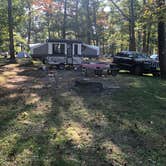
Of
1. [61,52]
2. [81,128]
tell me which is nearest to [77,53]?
[61,52]

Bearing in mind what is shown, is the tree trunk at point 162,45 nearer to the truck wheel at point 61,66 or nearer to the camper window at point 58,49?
the truck wheel at point 61,66

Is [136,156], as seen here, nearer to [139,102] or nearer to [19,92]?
[139,102]

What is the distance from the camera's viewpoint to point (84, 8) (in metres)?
47.7

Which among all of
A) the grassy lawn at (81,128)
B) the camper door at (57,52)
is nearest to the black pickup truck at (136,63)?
the camper door at (57,52)

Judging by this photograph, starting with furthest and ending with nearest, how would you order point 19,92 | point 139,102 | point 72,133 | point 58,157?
1. point 19,92
2. point 139,102
3. point 72,133
4. point 58,157

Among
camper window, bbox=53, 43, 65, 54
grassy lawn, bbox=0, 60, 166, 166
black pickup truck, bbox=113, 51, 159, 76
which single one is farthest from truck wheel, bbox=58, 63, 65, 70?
grassy lawn, bbox=0, 60, 166, 166

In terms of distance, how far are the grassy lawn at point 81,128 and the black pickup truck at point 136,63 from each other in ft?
29.5

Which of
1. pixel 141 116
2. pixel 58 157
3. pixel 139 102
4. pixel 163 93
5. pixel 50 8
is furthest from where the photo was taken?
pixel 50 8

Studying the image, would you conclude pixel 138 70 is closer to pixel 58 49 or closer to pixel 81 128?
pixel 58 49

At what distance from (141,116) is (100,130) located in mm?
1772

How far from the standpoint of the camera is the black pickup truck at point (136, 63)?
2034cm

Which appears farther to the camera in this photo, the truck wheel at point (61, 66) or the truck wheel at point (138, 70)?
the truck wheel at point (61, 66)

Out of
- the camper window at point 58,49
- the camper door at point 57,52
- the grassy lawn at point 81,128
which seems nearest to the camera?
the grassy lawn at point 81,128

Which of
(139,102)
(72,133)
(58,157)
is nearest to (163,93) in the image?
(139,102)
